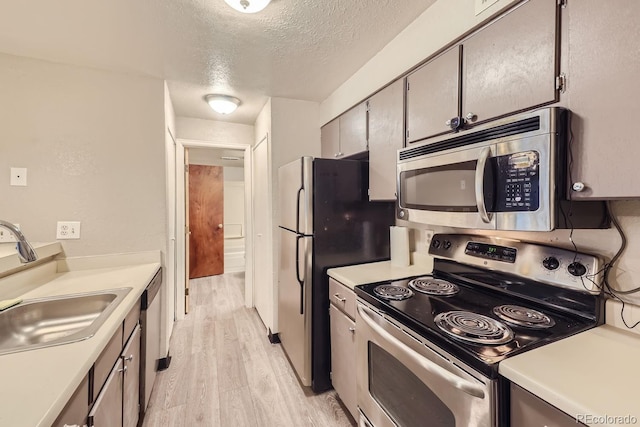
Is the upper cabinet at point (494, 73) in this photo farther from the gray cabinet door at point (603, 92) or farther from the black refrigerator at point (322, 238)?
the black refrigerator at point (322, 238)

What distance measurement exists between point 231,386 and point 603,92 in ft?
8.32

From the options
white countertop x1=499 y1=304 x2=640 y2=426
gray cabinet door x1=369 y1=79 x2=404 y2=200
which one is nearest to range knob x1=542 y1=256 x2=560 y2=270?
white countertop x1=499 y1=304 x2=640 y2=426

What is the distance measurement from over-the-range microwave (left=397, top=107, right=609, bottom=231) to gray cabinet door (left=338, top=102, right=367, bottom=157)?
713 mm

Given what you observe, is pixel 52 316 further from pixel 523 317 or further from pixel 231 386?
pixel 523 317

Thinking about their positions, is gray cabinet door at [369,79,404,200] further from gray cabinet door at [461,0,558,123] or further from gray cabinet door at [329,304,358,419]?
gray cabinet door at [329,304,358,419]

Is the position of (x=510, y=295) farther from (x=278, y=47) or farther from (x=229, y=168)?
(x=229, y=168)

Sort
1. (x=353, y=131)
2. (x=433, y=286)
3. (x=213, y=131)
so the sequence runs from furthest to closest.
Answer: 1. (x=213, y=131)
2. (x=353, y=131)
3. (x=433, y=286)

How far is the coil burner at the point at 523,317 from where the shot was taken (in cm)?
102

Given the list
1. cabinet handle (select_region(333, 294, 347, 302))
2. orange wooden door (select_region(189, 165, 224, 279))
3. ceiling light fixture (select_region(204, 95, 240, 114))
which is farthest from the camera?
orange wooden door (select_region(189, 165, 224, 279))

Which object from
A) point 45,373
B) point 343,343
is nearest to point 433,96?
point 343,343

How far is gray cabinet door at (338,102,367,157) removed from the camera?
6.73ft

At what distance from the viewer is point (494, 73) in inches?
45.3

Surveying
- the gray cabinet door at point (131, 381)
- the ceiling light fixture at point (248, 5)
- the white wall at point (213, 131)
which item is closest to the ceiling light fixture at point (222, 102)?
the white wall at point (213, 131)

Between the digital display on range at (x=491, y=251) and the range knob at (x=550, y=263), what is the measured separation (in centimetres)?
12
